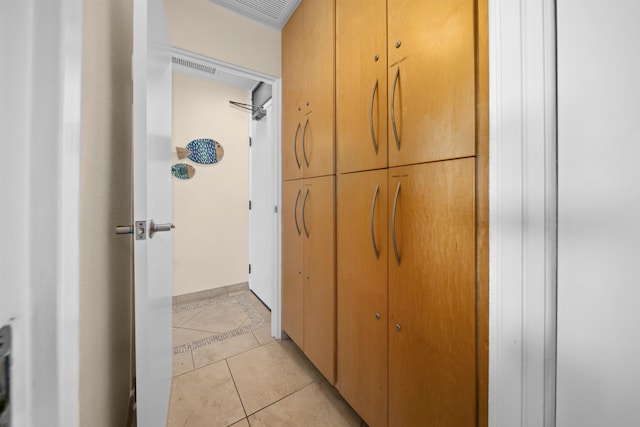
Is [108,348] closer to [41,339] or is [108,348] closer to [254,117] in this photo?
[41,339]

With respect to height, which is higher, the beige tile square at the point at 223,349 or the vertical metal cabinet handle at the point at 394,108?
the vertical metal cabinet handle at the point at 394,108

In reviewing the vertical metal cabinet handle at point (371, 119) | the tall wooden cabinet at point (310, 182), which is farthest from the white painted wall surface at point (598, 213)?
the tall wooden cabinet at point (310, 182)

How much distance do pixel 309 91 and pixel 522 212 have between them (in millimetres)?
1426

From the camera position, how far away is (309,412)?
1.31m

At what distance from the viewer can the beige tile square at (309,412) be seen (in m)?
1.24

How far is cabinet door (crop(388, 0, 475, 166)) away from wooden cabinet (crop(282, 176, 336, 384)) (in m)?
0.54

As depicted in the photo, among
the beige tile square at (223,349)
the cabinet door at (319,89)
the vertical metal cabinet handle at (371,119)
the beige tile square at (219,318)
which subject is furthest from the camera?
the beige tile square at (219,318)

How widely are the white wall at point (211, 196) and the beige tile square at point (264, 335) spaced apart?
3.39ft

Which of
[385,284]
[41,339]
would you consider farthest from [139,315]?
[385,284]

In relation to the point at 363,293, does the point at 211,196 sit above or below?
above

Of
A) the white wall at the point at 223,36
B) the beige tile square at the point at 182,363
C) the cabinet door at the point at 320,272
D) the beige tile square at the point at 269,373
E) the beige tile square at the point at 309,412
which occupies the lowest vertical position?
the beige tile square at the point at 309,412

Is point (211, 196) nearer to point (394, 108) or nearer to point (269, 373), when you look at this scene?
point (269, 373)

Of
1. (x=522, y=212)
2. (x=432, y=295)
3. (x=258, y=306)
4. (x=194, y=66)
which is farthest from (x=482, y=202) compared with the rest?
(x=194, y=66)

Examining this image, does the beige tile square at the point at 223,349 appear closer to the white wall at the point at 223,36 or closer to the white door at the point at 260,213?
the white door at the point at 260,213
